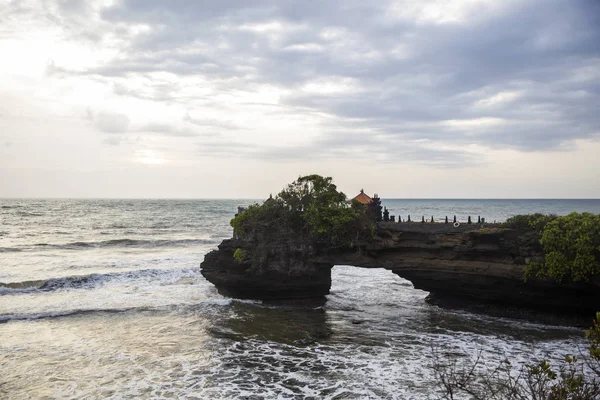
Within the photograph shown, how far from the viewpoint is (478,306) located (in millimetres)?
21281

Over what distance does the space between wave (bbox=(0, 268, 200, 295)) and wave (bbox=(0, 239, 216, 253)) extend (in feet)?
47.6

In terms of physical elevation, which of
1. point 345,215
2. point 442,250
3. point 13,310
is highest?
point 345,215

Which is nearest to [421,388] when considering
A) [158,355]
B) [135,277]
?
[158,355]

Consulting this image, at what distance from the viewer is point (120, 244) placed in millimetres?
45875

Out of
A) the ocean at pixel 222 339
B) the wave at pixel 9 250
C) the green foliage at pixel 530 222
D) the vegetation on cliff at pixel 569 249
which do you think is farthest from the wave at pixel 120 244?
the vegetation on cliff at pixel 569 249

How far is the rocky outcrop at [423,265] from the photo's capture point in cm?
1939

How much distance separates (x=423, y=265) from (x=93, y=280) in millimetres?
21080

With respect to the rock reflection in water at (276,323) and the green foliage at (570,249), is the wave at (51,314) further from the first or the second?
the green foliage at (570,249)

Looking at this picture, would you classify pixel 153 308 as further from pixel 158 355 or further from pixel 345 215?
pixel 345 215

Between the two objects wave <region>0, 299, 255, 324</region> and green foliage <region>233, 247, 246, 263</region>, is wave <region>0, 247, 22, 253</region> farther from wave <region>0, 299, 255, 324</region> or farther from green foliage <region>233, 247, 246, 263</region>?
green foliage <region>233, 247, 246, 263</region>

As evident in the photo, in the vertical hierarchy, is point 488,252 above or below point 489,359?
above

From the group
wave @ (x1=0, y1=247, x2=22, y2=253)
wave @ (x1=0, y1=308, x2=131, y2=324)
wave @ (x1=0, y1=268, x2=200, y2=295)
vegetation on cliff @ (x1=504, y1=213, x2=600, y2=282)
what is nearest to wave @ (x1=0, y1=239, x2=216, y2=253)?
wave @ (x1=0, y1=247, x2=22, y2=253)

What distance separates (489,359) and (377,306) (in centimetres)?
838

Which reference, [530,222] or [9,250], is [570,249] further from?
[9,250]
